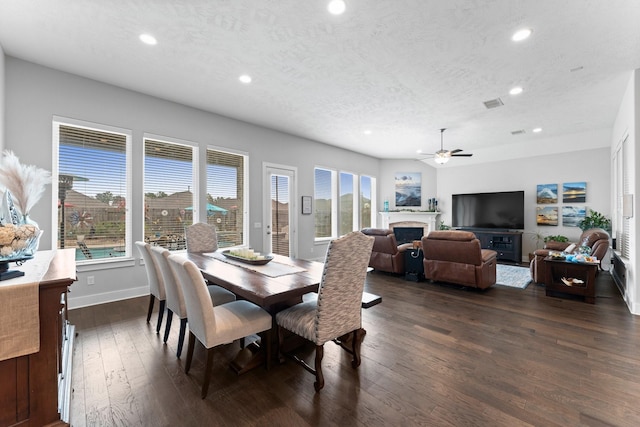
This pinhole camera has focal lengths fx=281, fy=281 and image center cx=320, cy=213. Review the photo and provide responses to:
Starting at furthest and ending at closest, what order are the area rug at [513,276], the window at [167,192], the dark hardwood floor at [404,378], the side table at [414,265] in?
the side table at [414,265], the area rug at [513,276], the window at [167,192], the dark hardwood floor at [404,378]

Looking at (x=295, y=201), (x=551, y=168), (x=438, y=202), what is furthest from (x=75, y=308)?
(x=551, y=168)

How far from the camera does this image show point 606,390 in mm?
1974

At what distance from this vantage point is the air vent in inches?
170

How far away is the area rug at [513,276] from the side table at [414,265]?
52.5 inches

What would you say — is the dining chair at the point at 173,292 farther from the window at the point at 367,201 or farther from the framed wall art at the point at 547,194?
the framed wall art at the point at 547,194

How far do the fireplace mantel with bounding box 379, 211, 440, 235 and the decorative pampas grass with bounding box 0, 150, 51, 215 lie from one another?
798 cm

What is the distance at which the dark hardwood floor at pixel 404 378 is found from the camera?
175 cm

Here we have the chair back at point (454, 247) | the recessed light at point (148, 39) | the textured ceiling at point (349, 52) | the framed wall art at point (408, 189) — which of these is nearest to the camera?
the textured ceiling at point (349, 52)

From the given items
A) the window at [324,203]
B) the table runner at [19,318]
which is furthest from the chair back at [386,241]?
the table runner at [19,318]

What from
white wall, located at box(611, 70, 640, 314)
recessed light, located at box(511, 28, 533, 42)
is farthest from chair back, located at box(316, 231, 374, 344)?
white wall, located at box(611, 70, 640, 314)

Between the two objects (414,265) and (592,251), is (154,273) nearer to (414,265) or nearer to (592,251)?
(414,265)

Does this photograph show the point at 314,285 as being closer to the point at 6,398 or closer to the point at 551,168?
the point at 6,398

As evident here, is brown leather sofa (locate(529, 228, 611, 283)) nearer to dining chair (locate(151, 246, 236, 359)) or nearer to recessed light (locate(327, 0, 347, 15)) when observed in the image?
recessed light (locate(327, 0, 347, 15))

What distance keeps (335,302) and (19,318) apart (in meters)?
1.64
